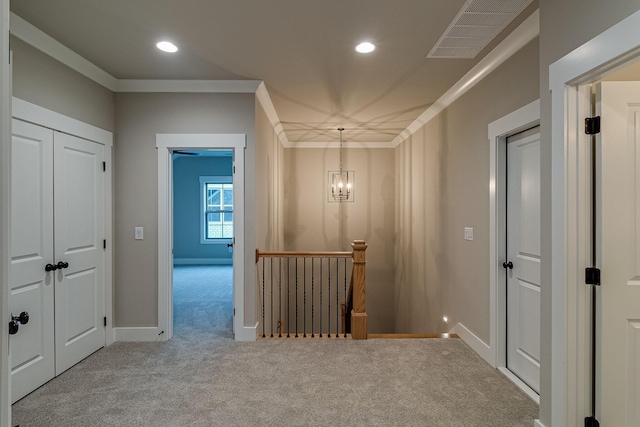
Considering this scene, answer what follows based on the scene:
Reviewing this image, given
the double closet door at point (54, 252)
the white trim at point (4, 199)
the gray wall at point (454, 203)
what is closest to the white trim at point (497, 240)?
the gray wall at point (454, 203)

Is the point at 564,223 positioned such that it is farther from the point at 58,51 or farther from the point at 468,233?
the point at 58,51

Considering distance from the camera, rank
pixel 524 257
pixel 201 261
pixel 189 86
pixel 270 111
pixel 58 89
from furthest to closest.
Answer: pixel 201 261
pixel 270 111
pixel 189 86
pixel 58 89
pixel 524 257

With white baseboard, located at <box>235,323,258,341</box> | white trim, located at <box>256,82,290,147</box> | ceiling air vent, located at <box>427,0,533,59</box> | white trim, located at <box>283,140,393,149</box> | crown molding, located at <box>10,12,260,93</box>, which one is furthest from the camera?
white trim, located at <box>283,140,393,149</box>

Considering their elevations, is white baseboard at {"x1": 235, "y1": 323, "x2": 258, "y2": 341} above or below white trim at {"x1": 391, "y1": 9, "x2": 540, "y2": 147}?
below

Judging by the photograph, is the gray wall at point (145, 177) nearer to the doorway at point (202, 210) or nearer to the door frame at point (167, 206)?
the door frame at point (167, 206)

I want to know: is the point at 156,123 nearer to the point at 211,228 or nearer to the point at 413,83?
the point at 413,83

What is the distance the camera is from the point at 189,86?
3.69m

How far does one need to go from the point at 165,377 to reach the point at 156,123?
245 cm

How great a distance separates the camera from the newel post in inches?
148

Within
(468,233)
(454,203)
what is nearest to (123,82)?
(454,203)

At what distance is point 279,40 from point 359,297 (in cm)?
255

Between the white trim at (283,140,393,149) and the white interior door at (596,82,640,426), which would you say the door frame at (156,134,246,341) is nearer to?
the white interior door at (596,82,640,426)

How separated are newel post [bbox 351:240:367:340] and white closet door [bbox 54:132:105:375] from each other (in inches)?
99.0


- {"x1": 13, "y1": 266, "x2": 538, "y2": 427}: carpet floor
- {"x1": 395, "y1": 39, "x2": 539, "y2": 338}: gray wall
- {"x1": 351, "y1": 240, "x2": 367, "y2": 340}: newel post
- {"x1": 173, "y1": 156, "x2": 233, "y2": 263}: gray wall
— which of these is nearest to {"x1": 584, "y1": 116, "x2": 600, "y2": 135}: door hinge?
{"x1": 395, "y1": 39, "x2": 539, "y2": 338}: gray wall
